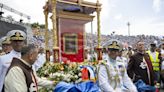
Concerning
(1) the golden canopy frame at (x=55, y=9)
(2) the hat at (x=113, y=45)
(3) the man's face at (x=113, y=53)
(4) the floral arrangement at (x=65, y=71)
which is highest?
(1) the golden canopy frame at (x=55, y=9)

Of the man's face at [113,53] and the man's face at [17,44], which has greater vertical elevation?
the man's face at [17,44]

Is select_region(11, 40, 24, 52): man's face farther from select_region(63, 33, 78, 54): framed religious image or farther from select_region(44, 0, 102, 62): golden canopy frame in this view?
select_region(63, 33, 78, 54): framed religious image

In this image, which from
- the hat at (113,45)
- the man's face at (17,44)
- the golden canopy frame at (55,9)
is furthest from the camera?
the golden canopy frame at (55,9)

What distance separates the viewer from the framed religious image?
398 inches

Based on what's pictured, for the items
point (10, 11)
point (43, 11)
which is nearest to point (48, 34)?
point (43, 11)

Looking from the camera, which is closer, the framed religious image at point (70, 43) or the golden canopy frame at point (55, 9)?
the golden canopy frame at point (55, 9)

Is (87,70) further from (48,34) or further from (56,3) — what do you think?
(48,34)

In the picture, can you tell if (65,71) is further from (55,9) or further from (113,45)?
(113,45)

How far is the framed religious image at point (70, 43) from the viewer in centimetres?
1010

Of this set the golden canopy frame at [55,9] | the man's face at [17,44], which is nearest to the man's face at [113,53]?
the man's face at [17,44]

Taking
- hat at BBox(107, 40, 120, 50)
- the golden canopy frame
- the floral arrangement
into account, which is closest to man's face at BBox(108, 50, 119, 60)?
hat at BBox(107, 40, 120, 50)

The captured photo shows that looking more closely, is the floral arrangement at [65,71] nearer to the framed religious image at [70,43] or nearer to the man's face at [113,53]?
the framed religious image at [70,43]

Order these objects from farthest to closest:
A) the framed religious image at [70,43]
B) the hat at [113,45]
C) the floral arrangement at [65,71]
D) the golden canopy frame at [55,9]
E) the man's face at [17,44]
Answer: the framed religious image at [70,43] → the golden canopy frame at [55,9] → the floral arrangement at [65,71] → the man's face at [17,44] → the hat at [113,45]

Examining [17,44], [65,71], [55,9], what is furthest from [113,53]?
[55,9]
